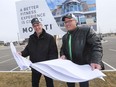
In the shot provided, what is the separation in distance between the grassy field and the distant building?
2267mm

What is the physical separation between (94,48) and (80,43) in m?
0.27

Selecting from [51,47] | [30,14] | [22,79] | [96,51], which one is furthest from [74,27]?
[30,14]

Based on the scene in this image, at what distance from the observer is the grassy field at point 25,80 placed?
7656 millimetres

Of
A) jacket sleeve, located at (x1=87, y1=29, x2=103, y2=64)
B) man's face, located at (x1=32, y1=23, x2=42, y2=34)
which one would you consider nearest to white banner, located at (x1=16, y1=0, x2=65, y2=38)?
man's face, located at (x1=32, y1=23, x2=42, y2=34)

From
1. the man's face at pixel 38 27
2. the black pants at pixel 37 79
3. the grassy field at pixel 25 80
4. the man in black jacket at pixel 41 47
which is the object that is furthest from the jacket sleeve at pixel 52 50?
the grassy field at pixel 25 80

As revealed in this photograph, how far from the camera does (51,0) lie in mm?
10289

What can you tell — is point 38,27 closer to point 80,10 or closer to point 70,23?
point 70,23

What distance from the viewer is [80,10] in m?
9.66

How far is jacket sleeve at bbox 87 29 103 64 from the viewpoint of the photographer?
4586mm

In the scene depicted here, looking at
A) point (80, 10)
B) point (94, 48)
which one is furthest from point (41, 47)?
point (80, 10)

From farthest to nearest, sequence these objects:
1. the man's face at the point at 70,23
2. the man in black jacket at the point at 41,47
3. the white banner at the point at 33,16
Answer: the white banner at the point at 33,16 → the man in black jacket at the point at 41,47 → the man's face at the point at 70,23

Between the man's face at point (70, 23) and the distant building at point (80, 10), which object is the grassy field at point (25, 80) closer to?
the distant building at point (80, 10)

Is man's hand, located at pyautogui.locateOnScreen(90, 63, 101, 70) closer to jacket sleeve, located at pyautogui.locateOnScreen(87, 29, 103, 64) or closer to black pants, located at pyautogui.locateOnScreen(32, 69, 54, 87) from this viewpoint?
jacket sleeve, located at pyautogui.locateOnScreen(87, 29, 103, 64)

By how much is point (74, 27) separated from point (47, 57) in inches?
42.5
